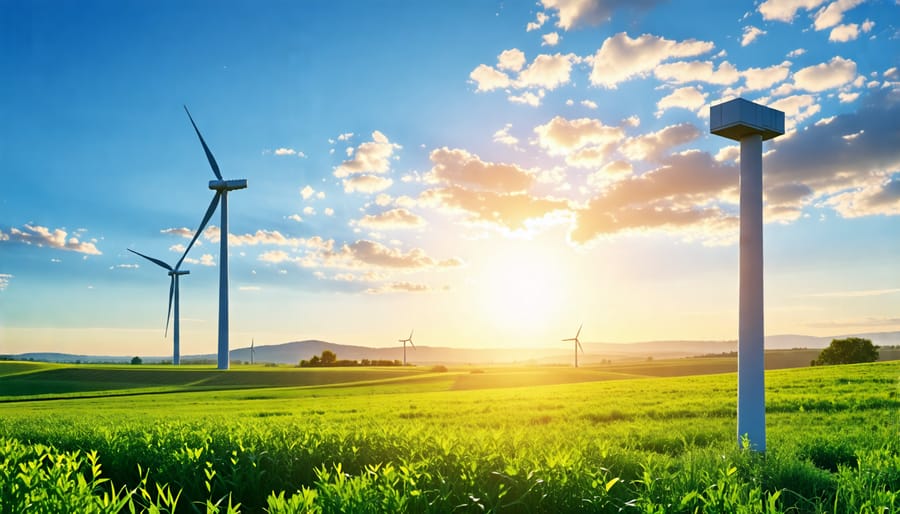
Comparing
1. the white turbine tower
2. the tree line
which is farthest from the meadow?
the tree line

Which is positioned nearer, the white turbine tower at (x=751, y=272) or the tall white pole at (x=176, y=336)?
the white turbine tower at (x=751, y=272)

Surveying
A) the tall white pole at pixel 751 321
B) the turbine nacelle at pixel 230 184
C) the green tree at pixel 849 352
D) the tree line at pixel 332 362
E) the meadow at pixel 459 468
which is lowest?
the tree line at pixel 332 362

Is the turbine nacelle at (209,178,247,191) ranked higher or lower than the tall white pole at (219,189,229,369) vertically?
higher

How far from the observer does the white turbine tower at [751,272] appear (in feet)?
34.3

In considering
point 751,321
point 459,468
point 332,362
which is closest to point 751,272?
point 751,321

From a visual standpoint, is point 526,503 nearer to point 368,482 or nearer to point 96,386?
point 368,482

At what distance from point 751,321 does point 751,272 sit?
2.76 ft

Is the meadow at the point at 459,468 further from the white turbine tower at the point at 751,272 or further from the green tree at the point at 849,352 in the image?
the green tree at the point at 849,352

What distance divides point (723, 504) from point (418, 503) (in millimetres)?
2684

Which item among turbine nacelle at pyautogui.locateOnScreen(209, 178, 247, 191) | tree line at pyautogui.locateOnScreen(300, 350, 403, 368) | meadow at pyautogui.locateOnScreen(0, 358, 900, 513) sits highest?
turbine nacelle at pyautogui.locateOnScreen(209, 178, 247, 191)

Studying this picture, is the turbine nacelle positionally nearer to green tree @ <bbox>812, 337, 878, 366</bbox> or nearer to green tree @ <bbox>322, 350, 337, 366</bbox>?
green tree @ <bbox>322, 350, 337, 366</bbox>

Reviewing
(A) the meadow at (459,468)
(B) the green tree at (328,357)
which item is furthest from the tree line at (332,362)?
(A) the meadow at (459,468)

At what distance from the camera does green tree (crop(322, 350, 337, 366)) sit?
9906cm

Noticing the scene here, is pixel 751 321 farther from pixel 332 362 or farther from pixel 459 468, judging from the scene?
pixel 332 362
